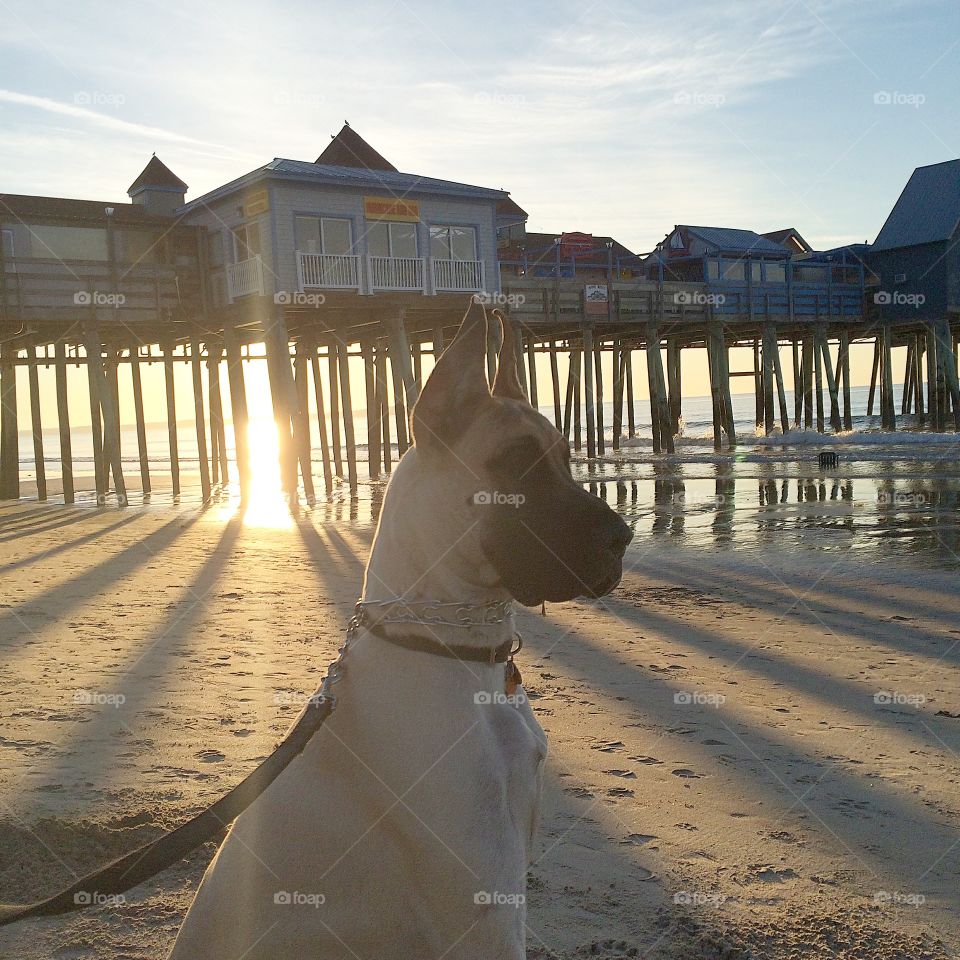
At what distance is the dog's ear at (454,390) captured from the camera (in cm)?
229

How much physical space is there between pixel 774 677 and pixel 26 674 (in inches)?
205

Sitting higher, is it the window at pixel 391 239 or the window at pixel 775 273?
the window at pixel 775 273

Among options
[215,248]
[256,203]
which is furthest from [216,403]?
[256,203]

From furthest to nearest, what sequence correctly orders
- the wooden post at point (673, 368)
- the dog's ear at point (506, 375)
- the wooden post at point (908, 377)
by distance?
the wooden post at point (908, 377) < the wooden post at point (673, 368) < the dog's ear at point (506, 375)

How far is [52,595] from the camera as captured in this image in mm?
10031

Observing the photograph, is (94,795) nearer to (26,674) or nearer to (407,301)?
(26,674)

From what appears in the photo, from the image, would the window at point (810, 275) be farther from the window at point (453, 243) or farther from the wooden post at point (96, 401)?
the wooden post at point (96, 401)

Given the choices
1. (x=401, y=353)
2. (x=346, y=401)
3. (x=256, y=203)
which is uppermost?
(x=256, y=203)

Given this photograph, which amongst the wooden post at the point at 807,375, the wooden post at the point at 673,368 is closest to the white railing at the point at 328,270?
the wooden post at the point at 673,368

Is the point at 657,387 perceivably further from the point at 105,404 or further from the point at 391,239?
the point at 105,404

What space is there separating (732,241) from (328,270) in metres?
21.3

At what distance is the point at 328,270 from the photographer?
21344 mm

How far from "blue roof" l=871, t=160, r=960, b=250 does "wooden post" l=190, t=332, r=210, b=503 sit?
2786 centimetres

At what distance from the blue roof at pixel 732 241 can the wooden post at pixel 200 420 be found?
19.9 meters
